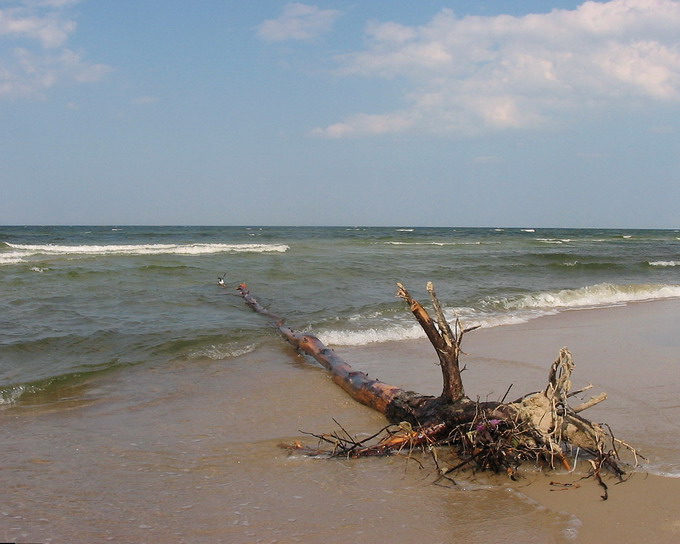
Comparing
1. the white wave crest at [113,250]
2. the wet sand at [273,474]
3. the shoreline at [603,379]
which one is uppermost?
the white wave crest at [113,250]

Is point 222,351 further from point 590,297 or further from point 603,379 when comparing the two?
point 590,297

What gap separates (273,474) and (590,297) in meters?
11.1

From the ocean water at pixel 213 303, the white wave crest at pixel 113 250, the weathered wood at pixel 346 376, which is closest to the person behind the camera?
the weathered wood at pixel 346 376

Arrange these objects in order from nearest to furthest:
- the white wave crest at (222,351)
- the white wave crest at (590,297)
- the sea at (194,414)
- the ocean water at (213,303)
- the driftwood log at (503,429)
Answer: the sea at (194,414)
the driftwood log at (503,429)
the ocean water at (213,303)
the white wave crest at (222,351)
the white wave crest at (590,297)

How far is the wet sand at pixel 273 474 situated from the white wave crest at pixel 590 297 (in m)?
5.12

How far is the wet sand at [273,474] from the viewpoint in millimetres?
2891

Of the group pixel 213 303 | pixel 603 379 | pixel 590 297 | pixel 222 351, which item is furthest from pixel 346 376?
pixel 590 297

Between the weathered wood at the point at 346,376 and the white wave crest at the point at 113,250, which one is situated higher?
the white wave crest at the point at 113,250

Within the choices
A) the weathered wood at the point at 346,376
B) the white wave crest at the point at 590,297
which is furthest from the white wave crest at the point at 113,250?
the weathered wood at the point at 346,376

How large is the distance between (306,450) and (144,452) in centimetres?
116

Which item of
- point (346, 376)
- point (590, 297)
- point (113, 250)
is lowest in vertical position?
point (346, 376)

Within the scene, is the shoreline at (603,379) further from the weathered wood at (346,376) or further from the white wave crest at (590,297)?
the white wave crest at (590,297)

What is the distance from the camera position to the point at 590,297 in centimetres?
1275

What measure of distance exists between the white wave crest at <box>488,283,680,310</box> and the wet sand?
5.12 meters
